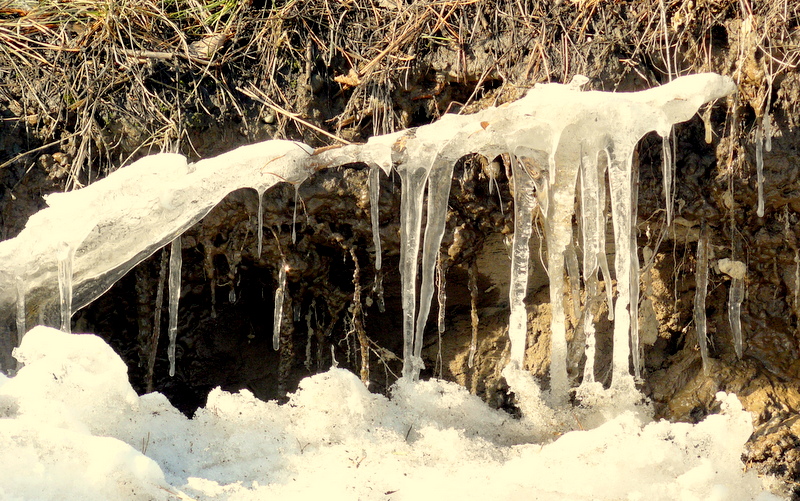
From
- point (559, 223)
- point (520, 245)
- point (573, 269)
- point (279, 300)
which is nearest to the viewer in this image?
point (559, 223)

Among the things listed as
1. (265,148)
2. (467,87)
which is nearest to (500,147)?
(467,87)

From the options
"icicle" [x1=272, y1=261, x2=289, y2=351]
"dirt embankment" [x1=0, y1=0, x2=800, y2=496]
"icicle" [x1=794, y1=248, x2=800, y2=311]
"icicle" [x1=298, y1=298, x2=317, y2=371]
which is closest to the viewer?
"dirt embankment" [x1=0, y1=0, x2=800, y2=496]

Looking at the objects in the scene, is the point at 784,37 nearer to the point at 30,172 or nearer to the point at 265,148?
the point at 265,148

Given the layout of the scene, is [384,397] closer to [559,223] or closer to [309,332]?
[559,223]

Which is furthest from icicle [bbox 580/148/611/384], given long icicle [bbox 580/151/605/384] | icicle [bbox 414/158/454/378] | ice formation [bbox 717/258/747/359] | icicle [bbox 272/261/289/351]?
icicle [bbox 272/261/289/351]

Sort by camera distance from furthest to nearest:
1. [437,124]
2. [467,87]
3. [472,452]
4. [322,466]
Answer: [467,87]
[437,124]
[472,452]
[322,466]

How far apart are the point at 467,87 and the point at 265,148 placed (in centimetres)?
96

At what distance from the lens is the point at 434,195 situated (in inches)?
119

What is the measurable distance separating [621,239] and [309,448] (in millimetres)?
1283

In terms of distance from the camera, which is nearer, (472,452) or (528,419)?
(472,452)

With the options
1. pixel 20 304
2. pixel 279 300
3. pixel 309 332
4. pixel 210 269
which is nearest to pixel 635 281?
pixel 279 300

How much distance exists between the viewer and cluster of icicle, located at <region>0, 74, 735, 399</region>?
2678 mm

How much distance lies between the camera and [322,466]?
2.45 metres

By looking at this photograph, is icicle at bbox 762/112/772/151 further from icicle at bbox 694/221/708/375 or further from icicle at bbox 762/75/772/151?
icicle at bbox 694/221/708/375
